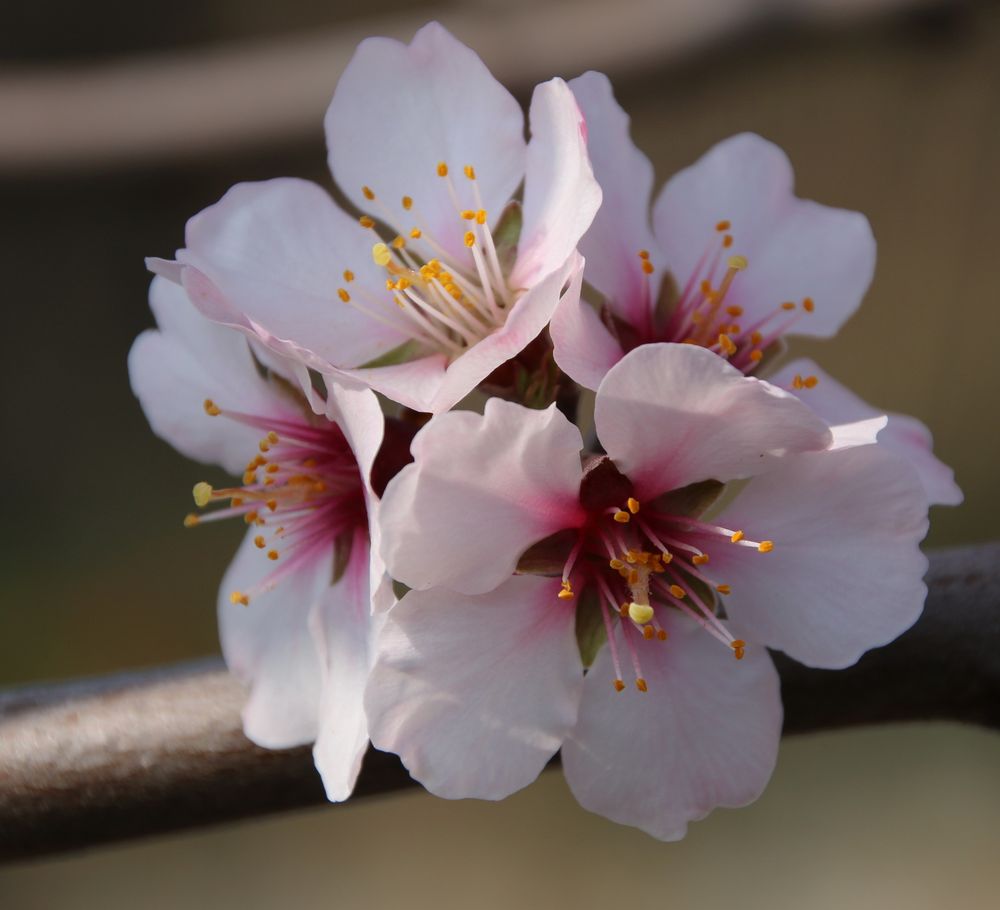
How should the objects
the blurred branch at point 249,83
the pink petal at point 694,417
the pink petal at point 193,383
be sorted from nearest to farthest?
the pink petal at point 694,417 < the pink petal at point 193,383 < the blurred branch at point 249,83

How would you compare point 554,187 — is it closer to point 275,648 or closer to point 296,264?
point 296,264

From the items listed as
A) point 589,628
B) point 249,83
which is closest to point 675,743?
point 589,628

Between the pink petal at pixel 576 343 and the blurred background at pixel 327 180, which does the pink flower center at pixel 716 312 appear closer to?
the pink petal at pixel 576 343

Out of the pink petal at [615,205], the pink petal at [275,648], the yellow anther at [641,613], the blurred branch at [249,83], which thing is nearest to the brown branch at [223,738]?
the pink petal at [275,648]

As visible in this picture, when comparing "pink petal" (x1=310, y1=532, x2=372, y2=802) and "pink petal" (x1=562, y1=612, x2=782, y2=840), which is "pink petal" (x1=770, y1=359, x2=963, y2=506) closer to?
"pink petal" (x1=562, y1=612, x2=782, y2=840)

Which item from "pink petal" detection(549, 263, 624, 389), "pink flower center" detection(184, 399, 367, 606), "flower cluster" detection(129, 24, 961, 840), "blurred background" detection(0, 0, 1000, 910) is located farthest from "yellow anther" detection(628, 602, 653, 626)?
"blurred background" detection(0, 0, 1000, 910)

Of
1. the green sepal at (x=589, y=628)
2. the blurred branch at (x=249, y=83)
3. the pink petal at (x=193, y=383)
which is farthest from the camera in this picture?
the blurred branch at (x=249, y=83)
